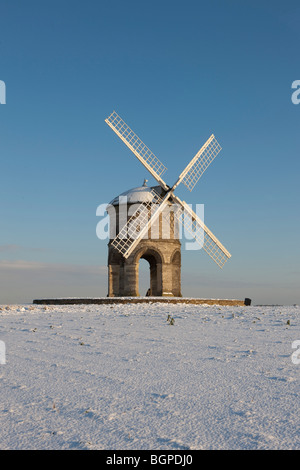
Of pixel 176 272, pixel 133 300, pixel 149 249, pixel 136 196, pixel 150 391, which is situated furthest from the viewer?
pixel 176 272

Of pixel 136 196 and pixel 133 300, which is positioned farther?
pixel 136 196

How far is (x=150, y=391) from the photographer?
578 centimetres

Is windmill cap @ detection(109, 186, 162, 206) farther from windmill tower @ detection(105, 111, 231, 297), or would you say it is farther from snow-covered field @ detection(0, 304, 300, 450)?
snow-covered field @ detection(0, 304, 300, 450)

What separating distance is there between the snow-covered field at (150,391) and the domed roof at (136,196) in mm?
20771

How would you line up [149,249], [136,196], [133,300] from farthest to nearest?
1. [136,196]
2. [149,249]
3. [133,300]

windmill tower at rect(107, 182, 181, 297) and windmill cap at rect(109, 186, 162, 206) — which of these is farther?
windmill cap at rect(109, 186, 162, 206)

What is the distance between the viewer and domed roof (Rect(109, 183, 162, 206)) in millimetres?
31078

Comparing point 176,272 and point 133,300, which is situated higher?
point 176,272

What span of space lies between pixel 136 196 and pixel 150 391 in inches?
1030

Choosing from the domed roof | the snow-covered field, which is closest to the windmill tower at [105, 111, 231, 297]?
the domed roof

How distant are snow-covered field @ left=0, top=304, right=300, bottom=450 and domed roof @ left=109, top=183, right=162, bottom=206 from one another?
20.8 m

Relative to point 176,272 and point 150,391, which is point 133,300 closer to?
point 176,272

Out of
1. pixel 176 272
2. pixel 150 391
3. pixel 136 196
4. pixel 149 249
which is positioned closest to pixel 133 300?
pixel 149 249

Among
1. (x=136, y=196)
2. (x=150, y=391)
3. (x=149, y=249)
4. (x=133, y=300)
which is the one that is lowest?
(x=150, y=391)
